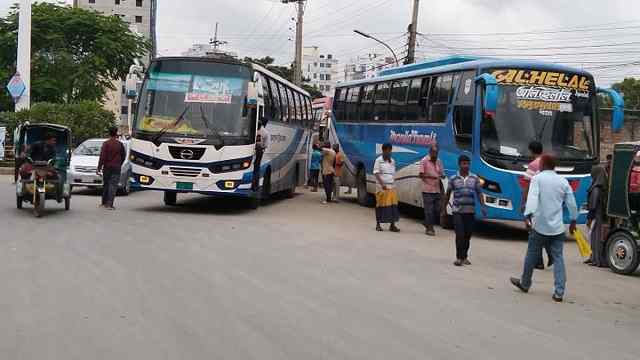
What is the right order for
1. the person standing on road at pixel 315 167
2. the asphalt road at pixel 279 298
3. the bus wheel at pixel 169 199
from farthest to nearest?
the person standing on road at pixel 315 167 → the bus wheel at pixel 169 199 → the asphalt road at pixel 279 298

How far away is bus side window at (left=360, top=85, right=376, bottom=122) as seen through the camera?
21703 millimetres

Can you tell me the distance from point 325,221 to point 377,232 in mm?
1944

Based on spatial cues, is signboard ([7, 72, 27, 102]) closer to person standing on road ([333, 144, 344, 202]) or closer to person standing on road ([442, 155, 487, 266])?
person standing on road ([333, 144, 344, 202])

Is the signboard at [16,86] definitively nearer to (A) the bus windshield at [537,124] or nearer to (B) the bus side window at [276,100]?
(B) the bus side window at [276,100]

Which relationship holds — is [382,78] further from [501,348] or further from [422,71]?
[501,348]

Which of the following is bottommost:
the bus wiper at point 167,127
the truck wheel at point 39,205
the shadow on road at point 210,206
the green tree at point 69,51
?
the shadow on road at point 210,206

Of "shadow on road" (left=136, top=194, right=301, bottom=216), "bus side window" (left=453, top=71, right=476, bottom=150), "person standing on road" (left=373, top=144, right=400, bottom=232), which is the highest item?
"bus side window" (left=453, top=71, right=476, bottom=150)

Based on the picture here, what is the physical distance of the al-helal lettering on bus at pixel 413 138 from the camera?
17.4 m

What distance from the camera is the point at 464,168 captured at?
12.0m

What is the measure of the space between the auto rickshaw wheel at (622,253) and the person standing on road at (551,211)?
2.81 m

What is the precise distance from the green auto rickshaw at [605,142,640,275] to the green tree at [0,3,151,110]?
1421 inches

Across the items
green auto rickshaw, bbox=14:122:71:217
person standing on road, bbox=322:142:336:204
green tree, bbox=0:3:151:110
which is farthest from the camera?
green tree, bbox=0:3:151:110

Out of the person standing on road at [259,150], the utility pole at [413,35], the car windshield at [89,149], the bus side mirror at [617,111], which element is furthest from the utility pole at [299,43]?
the bus side mirror at [617,111]

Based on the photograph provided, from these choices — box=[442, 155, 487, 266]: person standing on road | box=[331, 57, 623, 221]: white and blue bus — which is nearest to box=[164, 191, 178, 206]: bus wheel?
box=[331, 57, 623, 221]: white and blue bus
